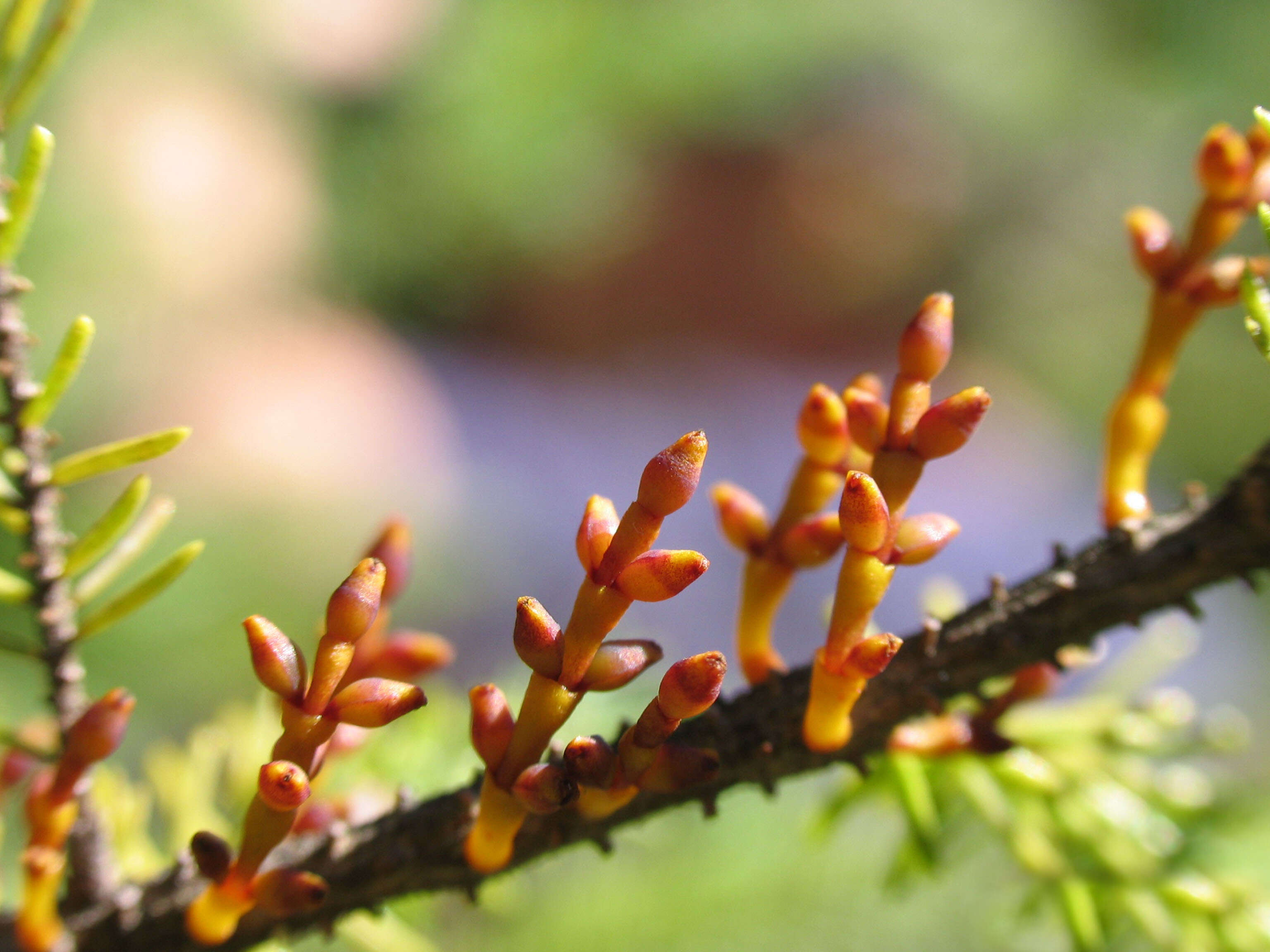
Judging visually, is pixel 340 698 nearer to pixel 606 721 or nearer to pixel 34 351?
pixel 606 721

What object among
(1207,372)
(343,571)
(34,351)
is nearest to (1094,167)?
(1207,372)

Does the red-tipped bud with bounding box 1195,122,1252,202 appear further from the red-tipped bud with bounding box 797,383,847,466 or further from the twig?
the twig

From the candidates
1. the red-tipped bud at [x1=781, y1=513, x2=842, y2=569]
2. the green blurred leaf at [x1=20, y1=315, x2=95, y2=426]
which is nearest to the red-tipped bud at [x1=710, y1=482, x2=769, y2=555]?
the red-tipped bud at [x1=781, y1=513, x2=842, y2=569]

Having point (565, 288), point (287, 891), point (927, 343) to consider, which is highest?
point (927, 343)

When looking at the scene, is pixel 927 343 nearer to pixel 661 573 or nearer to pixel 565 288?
pixel 661 573

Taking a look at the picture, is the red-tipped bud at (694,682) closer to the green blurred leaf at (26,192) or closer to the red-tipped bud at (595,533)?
the red-tipped bud at (595,533)

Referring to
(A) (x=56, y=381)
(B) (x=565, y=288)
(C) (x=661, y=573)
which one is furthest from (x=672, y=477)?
(B) (x=565, y=288)
